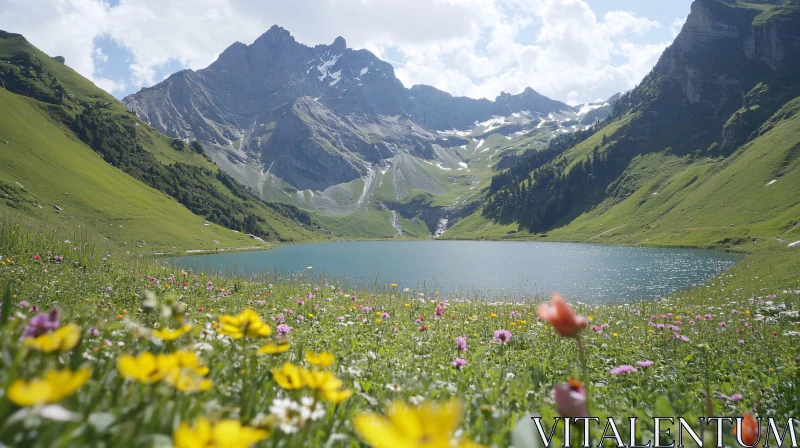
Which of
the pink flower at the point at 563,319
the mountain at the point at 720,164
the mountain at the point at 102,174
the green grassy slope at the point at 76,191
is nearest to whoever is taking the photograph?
the pink flower at the point at 563,319

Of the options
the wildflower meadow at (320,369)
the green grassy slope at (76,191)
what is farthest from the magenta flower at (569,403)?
the green grassy slope at (76,191)

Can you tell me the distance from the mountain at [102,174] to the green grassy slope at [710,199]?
121 metres

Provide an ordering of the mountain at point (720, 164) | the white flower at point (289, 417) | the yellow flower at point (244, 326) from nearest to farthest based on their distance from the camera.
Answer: the white flower at point (289, 417) < the yellow flower at point (244, 326) < the mountain at point (720, 164)

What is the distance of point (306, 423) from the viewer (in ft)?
6.76

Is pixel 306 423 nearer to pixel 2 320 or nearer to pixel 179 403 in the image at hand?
pixel 179 403

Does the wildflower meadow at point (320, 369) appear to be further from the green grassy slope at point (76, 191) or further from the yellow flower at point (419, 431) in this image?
the green grassy slope at point (76, 191)

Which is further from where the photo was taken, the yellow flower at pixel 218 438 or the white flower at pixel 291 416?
the white flower at pixel 291 416

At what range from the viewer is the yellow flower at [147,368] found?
142cm

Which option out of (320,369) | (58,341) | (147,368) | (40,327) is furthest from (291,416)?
(320,369)

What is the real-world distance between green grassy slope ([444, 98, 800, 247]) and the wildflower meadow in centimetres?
8757

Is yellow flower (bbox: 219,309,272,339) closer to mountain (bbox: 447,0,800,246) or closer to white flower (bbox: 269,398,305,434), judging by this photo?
white flower (bbox: 269,398,305,434)

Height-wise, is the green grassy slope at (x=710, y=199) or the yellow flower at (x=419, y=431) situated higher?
the green grassy slope at (x=710, y=199)

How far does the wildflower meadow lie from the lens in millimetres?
1492

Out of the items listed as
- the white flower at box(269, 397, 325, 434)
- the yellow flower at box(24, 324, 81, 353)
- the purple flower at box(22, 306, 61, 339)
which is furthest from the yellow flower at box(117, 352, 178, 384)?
the purple flower at box(22, 306, 61, 339)
